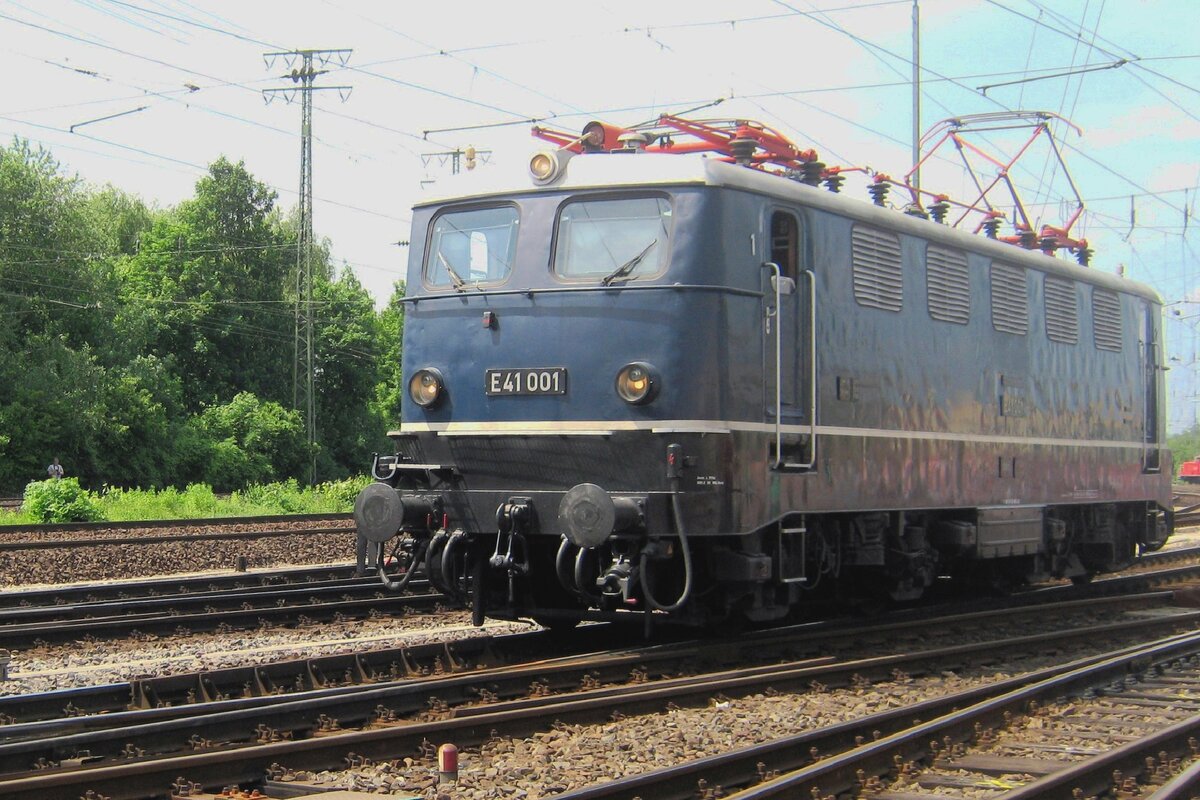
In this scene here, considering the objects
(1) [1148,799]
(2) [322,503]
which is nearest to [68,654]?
(1) [1148,799]

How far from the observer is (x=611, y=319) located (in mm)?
9555

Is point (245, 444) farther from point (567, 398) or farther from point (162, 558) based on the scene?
point (567, 398)

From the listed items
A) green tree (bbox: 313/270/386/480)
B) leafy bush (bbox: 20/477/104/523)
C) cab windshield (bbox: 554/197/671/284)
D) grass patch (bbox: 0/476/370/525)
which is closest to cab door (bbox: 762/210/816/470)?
cab windshield (bbox: 554/197/671/284)

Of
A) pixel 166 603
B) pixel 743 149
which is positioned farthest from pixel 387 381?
pixel 743 149

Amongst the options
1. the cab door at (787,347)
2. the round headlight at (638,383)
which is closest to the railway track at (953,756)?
the cab door at (787,347)

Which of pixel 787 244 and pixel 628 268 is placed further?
pixel 787 244

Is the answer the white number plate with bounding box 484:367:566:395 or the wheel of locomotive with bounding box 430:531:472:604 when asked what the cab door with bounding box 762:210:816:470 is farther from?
the wheel of locomotive with bounding box 430:531:472:604

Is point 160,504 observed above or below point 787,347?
below

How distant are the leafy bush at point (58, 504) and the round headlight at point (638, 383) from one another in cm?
1741

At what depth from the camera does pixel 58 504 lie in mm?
23969

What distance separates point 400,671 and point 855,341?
14.6ft

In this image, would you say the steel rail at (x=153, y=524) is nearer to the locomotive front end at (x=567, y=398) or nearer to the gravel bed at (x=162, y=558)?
the gravel bed at (x=162, y=558)

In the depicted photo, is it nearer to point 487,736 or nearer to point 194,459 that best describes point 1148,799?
point 487,736

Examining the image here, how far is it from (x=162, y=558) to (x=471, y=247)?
965 centimetres
